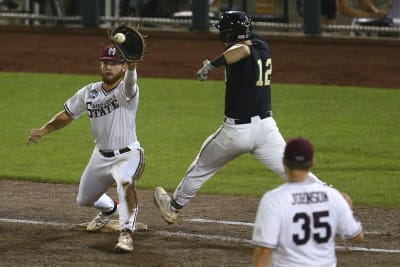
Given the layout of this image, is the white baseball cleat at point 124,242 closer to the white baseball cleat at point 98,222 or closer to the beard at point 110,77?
the white baseball cleat at point 98,222

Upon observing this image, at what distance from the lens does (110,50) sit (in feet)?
27.5

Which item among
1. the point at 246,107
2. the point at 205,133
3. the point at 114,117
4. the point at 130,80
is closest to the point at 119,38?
the point at 130,80

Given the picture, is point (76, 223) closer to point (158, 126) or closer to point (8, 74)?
point (158, 126)

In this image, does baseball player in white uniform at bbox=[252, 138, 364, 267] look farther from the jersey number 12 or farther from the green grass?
the green grass

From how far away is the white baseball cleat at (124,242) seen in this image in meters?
7.99

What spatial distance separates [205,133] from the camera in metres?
14.2

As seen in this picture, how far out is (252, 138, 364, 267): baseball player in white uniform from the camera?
5.23 metres

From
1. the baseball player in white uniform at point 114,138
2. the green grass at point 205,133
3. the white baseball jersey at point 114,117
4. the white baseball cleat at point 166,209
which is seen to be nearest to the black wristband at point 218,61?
the baseball player in white uniform at point 114,138

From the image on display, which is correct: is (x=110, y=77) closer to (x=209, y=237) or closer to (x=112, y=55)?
(x=112, y=55)

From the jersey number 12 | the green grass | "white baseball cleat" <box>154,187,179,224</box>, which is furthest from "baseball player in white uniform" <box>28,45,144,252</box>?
the green grass

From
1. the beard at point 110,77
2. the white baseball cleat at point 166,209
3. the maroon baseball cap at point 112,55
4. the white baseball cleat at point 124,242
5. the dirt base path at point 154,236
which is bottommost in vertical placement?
the dirt base path at point 154,236

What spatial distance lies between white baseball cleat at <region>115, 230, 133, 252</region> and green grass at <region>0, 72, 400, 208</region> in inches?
110

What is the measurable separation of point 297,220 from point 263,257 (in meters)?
0.25

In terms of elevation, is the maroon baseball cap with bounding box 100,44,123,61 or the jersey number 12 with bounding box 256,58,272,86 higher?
the maroon baseball cap with bounding box 100,44,123,61
